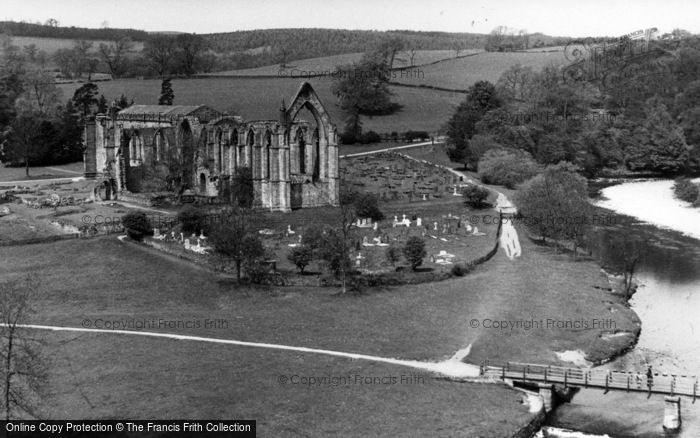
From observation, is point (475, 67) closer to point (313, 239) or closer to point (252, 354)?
point (313, 239)

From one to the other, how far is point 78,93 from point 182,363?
106 meters

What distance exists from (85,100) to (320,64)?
52.1 metres

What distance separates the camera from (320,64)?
174 meters

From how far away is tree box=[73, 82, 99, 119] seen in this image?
137750mm

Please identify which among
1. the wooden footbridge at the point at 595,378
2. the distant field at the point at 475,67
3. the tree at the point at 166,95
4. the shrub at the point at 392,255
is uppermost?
the distant field at the point at 475,67

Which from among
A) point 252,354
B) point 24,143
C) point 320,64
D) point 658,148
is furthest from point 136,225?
point 320,64

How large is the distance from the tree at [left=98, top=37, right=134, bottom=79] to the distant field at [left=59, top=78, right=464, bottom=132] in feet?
32.8

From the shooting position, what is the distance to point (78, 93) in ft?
460

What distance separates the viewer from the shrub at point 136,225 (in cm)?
6806

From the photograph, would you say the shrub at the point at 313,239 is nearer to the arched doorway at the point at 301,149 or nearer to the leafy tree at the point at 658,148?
the arched doorway at the point at 301,149

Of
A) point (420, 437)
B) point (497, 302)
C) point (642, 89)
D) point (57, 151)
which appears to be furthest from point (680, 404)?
point (642, 89)

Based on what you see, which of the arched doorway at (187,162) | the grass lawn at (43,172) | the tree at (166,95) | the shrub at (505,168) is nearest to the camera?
the arched doorway at (187,162)

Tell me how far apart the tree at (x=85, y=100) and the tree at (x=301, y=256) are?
283ft

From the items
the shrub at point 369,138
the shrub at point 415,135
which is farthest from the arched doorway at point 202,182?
the shrub at point 415,135
